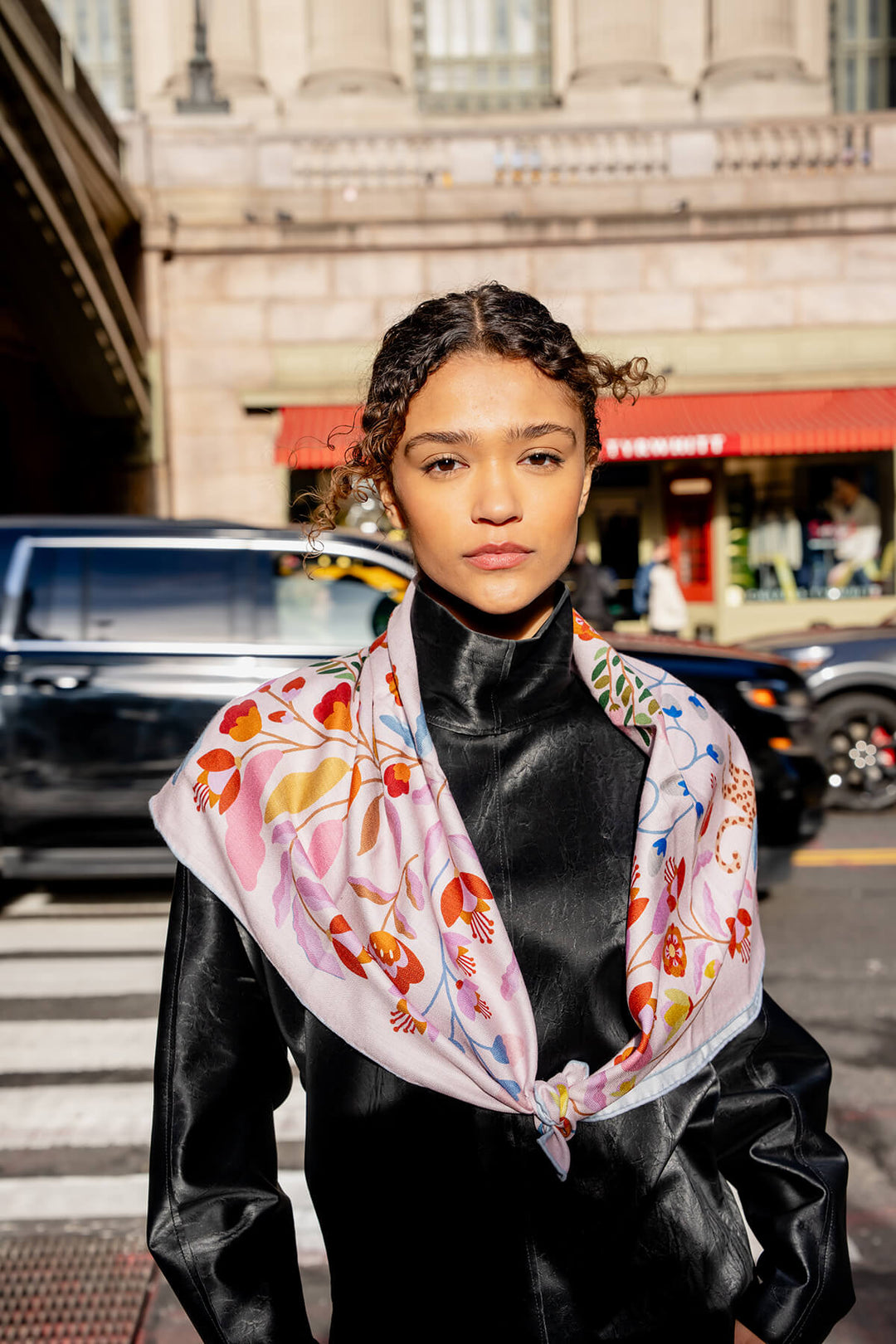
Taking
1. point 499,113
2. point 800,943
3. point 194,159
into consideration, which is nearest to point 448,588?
point 800,943

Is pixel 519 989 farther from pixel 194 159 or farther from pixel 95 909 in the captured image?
pixel 194 159

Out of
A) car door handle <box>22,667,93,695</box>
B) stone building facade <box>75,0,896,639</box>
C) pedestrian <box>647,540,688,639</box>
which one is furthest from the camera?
stone building facade <box>75,0,896,639</box>

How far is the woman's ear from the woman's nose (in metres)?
0.15

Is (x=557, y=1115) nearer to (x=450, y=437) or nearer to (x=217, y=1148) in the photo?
(x=217, y=1148)

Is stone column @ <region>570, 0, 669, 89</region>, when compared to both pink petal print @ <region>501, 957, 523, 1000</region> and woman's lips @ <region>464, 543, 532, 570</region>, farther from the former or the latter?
pink petal print @ <region>501, 957, 523, 1000</region>

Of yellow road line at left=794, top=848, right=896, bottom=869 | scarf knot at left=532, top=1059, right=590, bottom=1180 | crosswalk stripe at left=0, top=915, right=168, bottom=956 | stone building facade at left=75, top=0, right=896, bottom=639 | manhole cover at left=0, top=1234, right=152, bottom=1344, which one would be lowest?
manhole cover at left=0, top=1234, right=152, bottom=1344

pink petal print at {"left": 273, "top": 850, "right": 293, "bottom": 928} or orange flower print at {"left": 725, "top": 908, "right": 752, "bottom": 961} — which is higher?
pink petal print at {"left": 273, "top": 850, "right": 293, "bottom": 928}

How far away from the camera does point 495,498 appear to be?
4.32 ft

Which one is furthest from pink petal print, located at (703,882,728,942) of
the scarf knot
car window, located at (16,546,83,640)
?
car window, located at (16,546,83,640)

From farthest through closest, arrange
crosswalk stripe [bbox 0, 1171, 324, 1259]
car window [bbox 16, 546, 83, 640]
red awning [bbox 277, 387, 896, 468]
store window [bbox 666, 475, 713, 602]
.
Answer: store window [bbox 666, 475, 713, 602] → red awning [bbox 277, 387, 896, 468] → car window [bbox 16, 546, 83, 640] → crosswalk stripe [bbox 0, 1171, 324, 1259]

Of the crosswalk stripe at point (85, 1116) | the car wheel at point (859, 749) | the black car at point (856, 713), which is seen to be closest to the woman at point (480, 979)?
the crosswalk stripe at point (85, 1116)

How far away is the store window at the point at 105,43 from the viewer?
19453 millimetres

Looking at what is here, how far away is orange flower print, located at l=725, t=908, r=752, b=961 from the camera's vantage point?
142 centimetres

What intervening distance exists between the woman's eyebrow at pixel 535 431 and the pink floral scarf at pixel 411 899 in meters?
0.29
